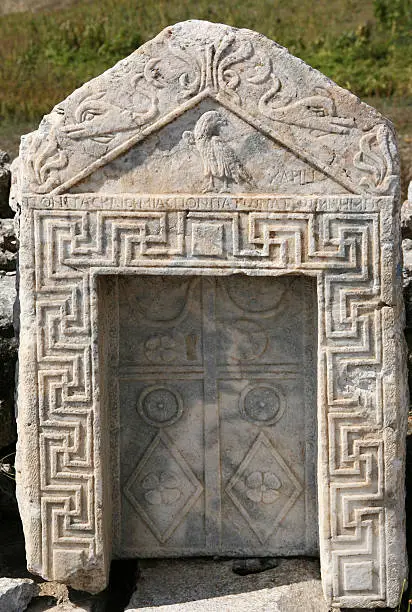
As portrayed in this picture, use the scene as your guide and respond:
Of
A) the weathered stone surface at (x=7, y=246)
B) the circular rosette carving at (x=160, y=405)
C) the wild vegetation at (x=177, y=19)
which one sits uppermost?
the wild vegetation at (x=177, y=19)

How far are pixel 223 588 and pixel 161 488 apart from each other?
0.49m

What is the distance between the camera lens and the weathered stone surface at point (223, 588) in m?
3.92

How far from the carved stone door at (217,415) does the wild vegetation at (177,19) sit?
20.8 ft

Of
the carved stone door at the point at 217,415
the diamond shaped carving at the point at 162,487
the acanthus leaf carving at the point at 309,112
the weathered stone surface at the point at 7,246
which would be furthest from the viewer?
the weathered stone surface at the point at 7,246

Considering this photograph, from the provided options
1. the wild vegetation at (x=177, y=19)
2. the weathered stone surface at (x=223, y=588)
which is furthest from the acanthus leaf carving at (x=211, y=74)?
the wild vegetation at (x=177, y=19)

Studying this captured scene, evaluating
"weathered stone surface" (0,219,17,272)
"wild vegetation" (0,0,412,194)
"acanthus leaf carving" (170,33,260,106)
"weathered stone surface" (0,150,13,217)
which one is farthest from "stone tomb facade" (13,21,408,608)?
"wild vegetation" (0,0,412,194)

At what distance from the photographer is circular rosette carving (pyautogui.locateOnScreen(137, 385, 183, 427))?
412 centimetres

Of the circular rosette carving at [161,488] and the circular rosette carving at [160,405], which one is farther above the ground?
the circular rosette carving at [160,405]

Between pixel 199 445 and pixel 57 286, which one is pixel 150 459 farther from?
pixel 57 286

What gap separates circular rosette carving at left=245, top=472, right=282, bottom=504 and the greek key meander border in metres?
0.33

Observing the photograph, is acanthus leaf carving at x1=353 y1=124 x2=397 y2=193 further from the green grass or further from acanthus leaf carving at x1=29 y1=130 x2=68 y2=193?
the green grass

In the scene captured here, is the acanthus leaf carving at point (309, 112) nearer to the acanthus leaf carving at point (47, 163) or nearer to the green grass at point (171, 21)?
the acanthus leaf carving at point (47, 163)

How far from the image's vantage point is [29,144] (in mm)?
3783

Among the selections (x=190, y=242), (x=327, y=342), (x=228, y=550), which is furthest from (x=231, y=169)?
(x=228, y=550)
